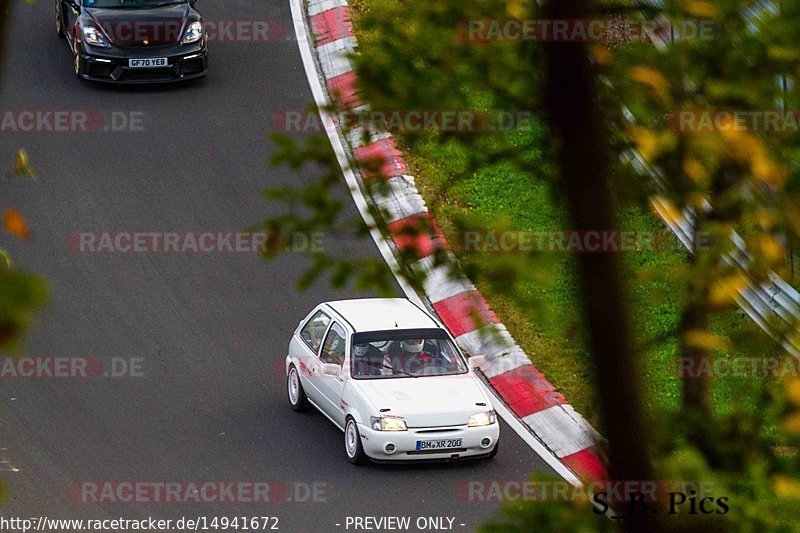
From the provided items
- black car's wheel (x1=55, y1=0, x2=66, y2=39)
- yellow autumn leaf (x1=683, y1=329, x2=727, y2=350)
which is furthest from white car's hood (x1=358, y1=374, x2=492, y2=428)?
black car's wheel (x1=55, y1=0, x2=66, y2=39)

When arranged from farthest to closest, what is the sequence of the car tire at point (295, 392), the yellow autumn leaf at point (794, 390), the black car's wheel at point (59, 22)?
the black car's wheel at point (59, 22) < the car tire at point (295, 392) < the yellow autumn leaf at point (794, 390)

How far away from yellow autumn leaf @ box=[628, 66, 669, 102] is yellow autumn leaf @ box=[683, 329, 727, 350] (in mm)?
576

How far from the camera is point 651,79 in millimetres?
3102

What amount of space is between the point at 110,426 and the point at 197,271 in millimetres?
3316

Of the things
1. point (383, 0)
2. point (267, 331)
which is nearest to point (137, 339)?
point (267, 331)

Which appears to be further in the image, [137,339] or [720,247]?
[137,339]

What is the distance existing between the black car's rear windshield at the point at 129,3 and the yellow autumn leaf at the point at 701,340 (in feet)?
58.4

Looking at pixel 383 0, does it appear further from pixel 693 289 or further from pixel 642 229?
pixel 642 229

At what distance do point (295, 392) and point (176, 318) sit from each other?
209cm

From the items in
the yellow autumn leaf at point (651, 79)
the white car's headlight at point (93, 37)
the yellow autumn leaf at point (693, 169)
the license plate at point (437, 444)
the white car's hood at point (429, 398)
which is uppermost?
the yellow autumn leaf at point (651, 79)

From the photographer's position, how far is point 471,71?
370cm

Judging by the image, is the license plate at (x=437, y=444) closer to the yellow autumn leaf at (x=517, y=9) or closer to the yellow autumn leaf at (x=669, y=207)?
the yellow autumn leaf at (x=669, y=207)

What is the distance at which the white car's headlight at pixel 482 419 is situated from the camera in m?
12.1

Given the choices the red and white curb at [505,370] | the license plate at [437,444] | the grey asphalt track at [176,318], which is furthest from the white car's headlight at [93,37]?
the license plate at [437,444]
